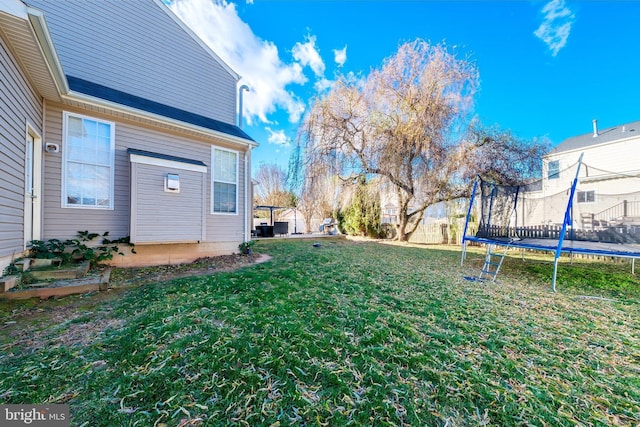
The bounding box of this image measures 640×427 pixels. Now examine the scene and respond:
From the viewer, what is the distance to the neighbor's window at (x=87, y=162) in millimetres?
4590

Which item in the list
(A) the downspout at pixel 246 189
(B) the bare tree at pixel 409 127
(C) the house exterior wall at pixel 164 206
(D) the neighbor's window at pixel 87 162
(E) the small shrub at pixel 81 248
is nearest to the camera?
(E) the small shrub at pixel 81 248

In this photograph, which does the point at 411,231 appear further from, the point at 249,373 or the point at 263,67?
the point at 249,373

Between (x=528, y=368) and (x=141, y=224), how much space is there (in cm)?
608

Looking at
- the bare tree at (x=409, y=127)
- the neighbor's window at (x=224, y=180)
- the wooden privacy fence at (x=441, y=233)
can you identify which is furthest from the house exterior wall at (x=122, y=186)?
the wooden privacy fence at (x=441, y=233)

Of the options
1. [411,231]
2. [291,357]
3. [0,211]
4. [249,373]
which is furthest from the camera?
[411,231]

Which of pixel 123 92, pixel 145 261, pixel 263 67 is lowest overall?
pixel 145 261

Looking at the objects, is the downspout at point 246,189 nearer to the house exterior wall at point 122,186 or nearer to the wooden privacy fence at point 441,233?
the house exterior wall at point 122,186

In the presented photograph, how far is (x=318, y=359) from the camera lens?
2.03 meters

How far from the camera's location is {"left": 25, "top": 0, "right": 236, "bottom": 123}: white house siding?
16.8 ft

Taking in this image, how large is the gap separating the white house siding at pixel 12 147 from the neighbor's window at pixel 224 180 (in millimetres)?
3209

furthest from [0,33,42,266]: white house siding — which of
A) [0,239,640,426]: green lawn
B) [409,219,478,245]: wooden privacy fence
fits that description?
[409,219,478,245]: wooden privacy fence

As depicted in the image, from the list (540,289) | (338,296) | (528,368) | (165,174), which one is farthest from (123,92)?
(540,289)

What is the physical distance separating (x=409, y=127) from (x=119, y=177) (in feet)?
31.0

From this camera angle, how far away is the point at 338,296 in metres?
3.63
